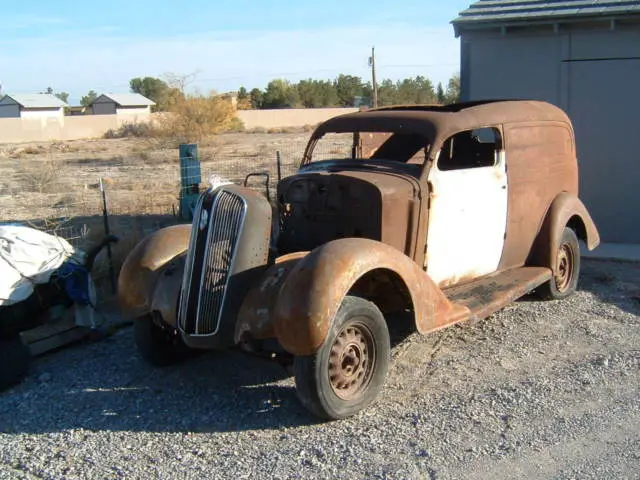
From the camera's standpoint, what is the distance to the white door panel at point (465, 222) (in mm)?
5816

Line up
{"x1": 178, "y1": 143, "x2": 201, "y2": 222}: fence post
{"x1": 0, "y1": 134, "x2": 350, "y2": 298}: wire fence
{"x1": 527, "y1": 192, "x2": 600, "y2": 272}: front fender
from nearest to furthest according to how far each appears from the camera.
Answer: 1. {"x1": 527, "y1": 192, "x2": 600, "y2": 272}: front fender
2. {"x1": 0, "y1": 134, "x2": 350, "y2": 298}: wire fence
3. {"x1": 178, "y1": 143, "x2": 201, "y2": 222}: fence post

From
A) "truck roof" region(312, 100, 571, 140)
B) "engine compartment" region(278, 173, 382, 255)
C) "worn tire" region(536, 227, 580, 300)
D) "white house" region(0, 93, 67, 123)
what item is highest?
"white house" region(0, 93, 67, 123)

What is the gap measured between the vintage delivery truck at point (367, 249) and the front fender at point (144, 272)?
0.04ft

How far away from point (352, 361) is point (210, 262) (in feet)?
3.82

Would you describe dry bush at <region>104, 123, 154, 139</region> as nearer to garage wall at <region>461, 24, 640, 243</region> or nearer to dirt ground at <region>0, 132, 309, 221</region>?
dirt ground at <region>0, 132, 309, 221</region>

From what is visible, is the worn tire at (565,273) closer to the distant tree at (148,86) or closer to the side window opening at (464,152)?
the side window opening at (464,152)

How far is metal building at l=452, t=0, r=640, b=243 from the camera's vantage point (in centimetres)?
939

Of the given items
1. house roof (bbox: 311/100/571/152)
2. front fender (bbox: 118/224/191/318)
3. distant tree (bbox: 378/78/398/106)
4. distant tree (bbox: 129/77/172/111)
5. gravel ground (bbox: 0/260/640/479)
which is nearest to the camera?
gravel ground (bbox: 0/260/640/479)

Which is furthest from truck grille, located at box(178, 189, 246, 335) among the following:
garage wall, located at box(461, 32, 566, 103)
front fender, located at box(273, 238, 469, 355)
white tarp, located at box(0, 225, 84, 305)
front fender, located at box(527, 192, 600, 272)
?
garage wall, located at box(461, 32, 566, 103)

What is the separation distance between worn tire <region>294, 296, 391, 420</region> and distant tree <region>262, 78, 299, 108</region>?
231 ft

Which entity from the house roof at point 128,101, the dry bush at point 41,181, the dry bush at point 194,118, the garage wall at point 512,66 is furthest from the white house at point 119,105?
the garage wall at point 512,66

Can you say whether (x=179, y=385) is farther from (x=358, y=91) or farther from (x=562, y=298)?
(x=358, y=91)

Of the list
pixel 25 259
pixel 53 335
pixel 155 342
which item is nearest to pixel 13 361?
pixel 53 335

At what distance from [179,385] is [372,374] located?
152cm
